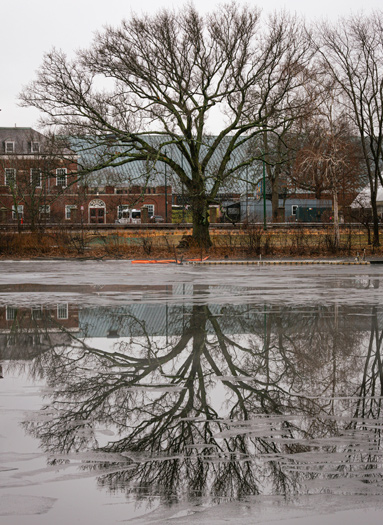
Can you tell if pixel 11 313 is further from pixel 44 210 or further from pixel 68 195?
pixel 68 195

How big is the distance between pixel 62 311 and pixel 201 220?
28.3m

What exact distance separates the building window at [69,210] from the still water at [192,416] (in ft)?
241

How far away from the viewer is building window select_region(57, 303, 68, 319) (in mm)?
14975

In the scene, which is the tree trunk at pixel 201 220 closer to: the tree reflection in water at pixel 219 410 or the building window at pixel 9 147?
the tree reflection in water at pixel 219 410

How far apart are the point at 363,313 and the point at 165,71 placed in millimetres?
29044

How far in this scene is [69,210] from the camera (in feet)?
303

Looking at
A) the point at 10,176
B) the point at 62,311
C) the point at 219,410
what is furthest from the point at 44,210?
the point at 219,410

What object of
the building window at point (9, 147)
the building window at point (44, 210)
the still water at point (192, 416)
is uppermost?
the building window at point (9, 147)

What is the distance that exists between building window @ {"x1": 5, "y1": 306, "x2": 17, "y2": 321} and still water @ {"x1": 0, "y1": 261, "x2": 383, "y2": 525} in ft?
0.15

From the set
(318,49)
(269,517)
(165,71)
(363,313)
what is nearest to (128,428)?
(269,517)

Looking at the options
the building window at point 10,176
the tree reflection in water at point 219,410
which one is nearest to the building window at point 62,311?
the tree reflection in water at point 219,410

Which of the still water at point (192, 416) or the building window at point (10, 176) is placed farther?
the building window at point (10, 176)

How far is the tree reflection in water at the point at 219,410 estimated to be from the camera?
→ 5238 mm

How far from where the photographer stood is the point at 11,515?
4.47m
